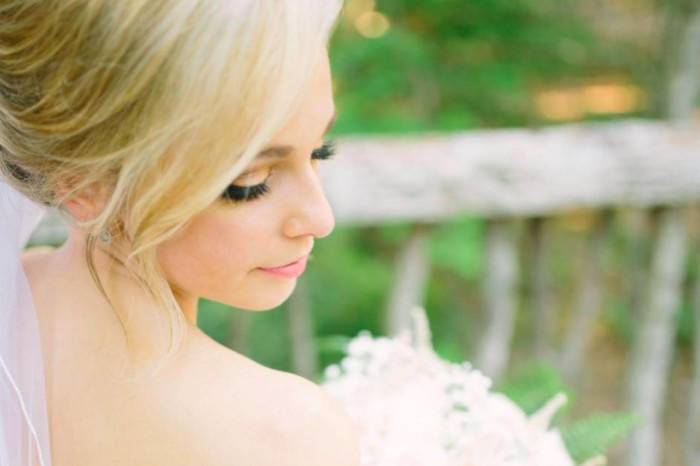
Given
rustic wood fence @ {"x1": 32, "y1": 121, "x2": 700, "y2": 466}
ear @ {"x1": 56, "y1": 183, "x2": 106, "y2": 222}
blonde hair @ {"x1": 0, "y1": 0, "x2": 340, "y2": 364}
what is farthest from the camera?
rustic wood fence @ {"x1": 32, "y1": 121, "x2": 700, "y2": 466}

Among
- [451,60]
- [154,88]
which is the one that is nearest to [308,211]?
[154,88]

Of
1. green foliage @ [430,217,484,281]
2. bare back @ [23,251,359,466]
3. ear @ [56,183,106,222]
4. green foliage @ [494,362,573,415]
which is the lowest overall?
bare back @ [23,251,359,466]

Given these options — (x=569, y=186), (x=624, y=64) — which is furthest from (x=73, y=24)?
(x=624, y=64)

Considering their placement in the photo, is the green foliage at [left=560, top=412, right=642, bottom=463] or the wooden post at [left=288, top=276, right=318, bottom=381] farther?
the wooden post at [left=288, top=276, right=318, bottom=381]

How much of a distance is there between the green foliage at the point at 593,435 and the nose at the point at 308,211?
2.10ft

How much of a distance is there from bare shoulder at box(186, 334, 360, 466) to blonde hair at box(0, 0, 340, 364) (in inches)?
6.8

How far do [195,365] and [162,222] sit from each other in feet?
0.57

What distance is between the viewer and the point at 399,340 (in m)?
1.24

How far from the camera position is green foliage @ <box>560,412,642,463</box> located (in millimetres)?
1298

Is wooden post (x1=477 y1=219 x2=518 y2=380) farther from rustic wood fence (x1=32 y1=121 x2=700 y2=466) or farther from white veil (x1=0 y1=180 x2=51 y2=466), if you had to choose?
white veil (x1=0 y1=180 x2=51 y2=466)

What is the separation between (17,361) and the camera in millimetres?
967

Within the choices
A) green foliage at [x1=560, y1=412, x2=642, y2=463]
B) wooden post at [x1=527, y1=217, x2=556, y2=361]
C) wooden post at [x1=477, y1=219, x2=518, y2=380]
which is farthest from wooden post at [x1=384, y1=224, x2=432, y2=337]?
green foliage at [x1=560, y1=412, x2=642, y2=463]

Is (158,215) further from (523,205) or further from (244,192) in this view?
(523,205)

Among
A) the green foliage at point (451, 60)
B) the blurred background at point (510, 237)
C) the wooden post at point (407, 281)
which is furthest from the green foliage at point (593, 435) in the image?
the green foliage at point (451, 60)
